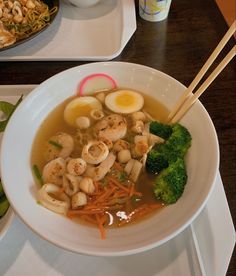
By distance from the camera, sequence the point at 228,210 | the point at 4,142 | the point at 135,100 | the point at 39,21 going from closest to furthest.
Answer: the point at 4,142 < the point at 228,210 < the point at 135,100 < the point at 39,21

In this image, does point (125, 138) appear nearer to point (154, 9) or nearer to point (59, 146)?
point (59, 146)

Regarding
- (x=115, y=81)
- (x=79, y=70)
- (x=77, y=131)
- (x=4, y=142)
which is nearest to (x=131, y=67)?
(x=115, y=81)

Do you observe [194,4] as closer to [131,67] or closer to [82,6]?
[82,6]

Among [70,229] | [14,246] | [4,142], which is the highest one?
[4,142]

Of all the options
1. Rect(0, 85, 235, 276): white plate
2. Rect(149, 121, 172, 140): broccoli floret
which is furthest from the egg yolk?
Rect(0, 85, 235, 276): white plate

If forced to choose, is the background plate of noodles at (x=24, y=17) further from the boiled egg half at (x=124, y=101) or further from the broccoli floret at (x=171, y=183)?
the broccoli floret at (x=171, y=183)

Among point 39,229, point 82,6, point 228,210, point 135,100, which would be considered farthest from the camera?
point 82,6

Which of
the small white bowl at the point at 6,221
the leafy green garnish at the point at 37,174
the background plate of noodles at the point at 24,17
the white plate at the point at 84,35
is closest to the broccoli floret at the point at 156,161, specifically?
the leafy green garnish at the point at 37,174
